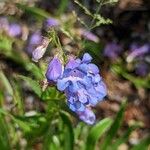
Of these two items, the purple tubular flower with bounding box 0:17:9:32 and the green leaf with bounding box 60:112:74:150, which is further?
the purple tubular flower with bounding box 0:17:9:32

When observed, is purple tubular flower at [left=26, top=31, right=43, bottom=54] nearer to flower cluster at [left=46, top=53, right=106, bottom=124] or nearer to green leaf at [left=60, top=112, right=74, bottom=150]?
green leaf at [left=60, top=112, right=74, bottom=150]

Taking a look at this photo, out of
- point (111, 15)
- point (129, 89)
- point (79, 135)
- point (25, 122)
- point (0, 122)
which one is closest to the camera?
point (25, 122)

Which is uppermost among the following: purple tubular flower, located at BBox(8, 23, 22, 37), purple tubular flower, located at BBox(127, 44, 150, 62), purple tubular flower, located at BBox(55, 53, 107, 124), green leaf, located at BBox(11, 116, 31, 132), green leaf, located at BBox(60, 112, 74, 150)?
purple tubular flower, located at BBox(55, 53, 107, 124)

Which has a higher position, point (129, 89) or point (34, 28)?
point (34, 28)

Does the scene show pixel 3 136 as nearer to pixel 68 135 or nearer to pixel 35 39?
pixel 68 135

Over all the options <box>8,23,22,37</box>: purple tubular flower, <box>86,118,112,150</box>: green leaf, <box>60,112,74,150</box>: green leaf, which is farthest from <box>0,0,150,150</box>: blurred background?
<box>60,112,74,150</box>: green leaf

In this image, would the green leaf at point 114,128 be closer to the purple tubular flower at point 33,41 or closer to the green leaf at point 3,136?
the green leaf at point 3,136

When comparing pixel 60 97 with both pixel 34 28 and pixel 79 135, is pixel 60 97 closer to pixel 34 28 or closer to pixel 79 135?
pixel 79 135

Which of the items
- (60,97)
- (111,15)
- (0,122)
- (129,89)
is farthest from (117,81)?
(60,97)

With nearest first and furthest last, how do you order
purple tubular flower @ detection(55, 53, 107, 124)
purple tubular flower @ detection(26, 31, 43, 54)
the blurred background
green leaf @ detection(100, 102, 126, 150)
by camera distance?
1. purple tubular flower @ detection(55, 53, 107, 124)
2. green leaf @ detection(100, 102, 126, 150)
3. the blurred background
4. purple tubular flower @ detection(26, 31, 43, 54)
